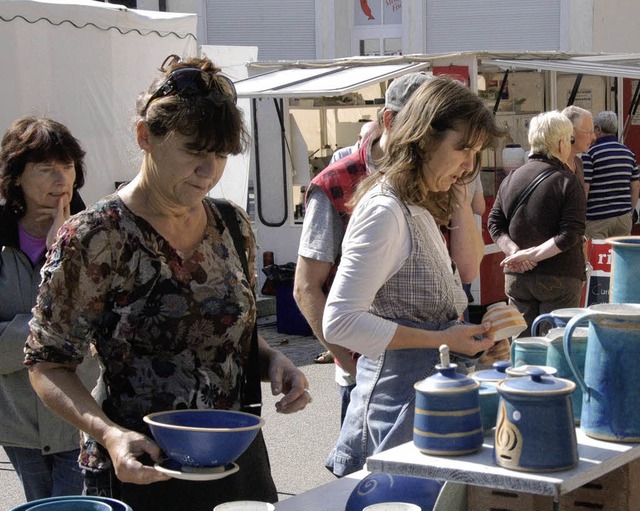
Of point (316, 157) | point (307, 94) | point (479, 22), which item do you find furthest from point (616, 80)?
point (479, 22)

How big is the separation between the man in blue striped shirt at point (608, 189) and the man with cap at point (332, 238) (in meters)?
5.30

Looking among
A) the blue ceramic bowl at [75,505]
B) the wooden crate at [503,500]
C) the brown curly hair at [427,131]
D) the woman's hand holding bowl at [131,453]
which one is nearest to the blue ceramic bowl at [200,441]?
the woman's hand holding bowl at [131,453]

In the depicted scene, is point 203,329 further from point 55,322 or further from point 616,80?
point 616,80

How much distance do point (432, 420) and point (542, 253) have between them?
3707 millimetres

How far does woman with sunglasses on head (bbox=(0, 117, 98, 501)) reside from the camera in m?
3.24

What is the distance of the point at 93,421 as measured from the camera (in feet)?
7.06

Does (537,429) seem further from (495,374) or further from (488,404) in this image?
(495,374)

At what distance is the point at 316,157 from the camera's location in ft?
34.6

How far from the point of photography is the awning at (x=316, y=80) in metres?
8.73

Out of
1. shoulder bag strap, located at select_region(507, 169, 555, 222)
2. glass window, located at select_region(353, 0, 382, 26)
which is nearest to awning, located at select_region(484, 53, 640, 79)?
shoulder bag strap, located at select_region(507, 169, 555, 222)

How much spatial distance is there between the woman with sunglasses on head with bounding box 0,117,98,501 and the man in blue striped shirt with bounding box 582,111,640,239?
221 inches

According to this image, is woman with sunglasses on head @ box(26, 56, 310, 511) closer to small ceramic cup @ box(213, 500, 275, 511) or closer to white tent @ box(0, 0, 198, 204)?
small ceramic cup @ box(213, 500, 275, 511)

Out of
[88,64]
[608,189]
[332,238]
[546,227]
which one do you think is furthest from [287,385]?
[88,64]

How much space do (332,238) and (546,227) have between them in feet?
9.07
